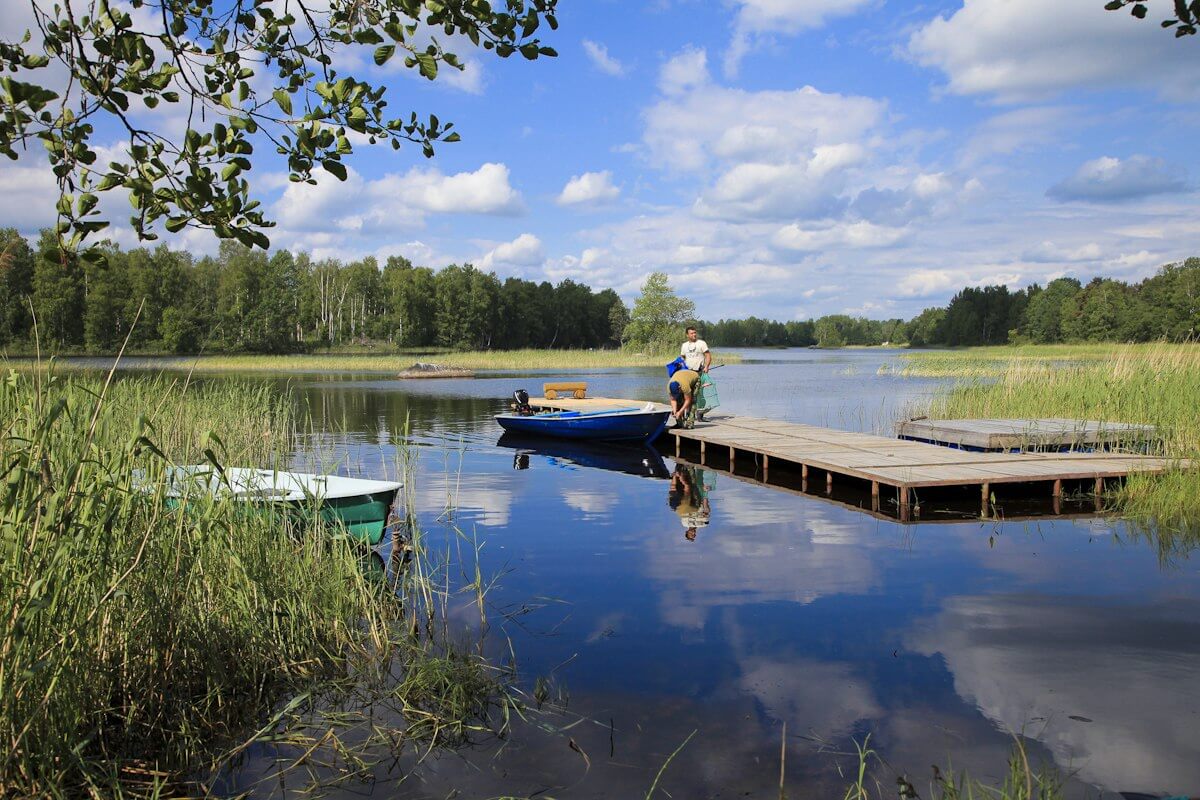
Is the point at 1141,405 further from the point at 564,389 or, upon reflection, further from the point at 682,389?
the point at 564,389

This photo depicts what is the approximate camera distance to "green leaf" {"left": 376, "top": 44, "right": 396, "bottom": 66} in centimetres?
301

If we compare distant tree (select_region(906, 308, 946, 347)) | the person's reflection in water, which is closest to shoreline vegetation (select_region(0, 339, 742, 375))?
the person's reflection in water

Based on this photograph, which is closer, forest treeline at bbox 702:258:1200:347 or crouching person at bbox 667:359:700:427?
crouching person at bbox 667:359:700:427

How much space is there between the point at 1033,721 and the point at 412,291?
8148 centimetres

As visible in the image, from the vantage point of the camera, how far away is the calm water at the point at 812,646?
4570 mm

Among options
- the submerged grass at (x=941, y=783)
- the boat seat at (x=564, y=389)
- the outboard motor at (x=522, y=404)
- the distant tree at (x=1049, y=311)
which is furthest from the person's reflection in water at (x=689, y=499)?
the distant tree at (x=1049, y=311)

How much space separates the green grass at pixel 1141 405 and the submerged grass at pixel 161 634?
770 centimetres

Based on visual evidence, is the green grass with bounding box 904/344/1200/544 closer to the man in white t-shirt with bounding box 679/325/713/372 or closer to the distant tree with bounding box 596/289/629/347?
the man in white t-shirt with bounding box 679/325/713/372

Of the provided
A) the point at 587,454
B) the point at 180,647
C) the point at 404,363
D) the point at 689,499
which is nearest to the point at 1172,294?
the point at 404,363

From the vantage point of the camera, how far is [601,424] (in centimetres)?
1814

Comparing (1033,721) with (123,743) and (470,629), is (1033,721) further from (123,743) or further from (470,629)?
(123,743)

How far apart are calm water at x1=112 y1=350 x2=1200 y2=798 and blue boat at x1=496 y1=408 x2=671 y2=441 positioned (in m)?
5.51

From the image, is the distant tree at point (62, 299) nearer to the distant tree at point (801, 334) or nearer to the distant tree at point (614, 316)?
the distant tree at point (614, 316)

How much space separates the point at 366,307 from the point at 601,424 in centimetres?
7246
